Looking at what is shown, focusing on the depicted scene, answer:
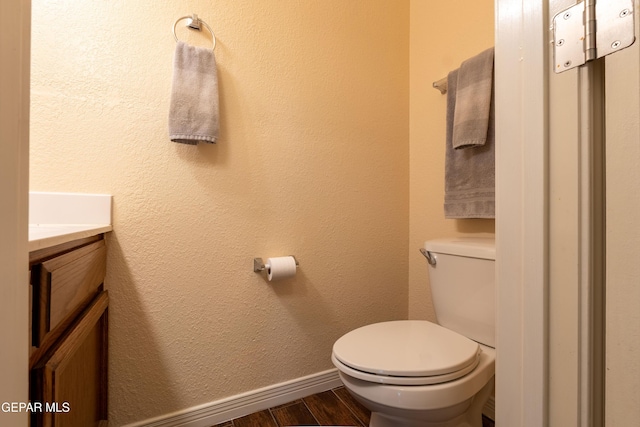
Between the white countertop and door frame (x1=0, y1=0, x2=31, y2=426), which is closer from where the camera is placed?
door frame (x1=0, y1=0, x2=31, y2=426)

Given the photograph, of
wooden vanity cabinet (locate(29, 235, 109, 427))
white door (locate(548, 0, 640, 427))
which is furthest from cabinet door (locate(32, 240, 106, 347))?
white door (locate(548, 0, 640, 427))

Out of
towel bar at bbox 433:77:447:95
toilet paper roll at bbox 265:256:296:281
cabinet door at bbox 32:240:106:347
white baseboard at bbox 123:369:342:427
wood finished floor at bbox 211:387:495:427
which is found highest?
towel bar at bbox 433:77:447:95

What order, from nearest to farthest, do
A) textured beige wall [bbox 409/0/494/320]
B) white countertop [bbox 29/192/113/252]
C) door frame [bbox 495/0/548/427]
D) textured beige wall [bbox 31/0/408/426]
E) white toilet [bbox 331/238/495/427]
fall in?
door frame [bbox 495/0/548/427]
white toilet [bbox 331/238/495/427]
white countertop [bbox 29/192/113/252]
textured beige wall [bbox 31/0/408/426]
textured beige wall [bbox 409/0/494/320]

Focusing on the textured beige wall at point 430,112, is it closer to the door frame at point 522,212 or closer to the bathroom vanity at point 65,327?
the door frame at point 522,212

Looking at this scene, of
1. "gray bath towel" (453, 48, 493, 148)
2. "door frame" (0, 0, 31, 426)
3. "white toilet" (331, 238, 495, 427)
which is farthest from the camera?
"gray bath towel" (453, 48, 493, 148)

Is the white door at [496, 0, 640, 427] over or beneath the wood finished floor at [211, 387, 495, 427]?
over

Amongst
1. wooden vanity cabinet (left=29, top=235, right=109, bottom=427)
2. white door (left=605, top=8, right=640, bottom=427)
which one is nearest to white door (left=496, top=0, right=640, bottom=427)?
white door (left=605, top=8, right=640, bottom=427)

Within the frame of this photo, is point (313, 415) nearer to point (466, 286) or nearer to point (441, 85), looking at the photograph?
point (466, 286)

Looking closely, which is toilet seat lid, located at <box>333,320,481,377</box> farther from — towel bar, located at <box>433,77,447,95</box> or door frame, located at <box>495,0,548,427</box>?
towel bar, located at <box>433,77,447,95</box>

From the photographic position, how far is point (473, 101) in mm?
1143

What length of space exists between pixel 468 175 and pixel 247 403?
4.44 ft

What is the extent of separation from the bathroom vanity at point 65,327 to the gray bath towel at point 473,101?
1.29 meters

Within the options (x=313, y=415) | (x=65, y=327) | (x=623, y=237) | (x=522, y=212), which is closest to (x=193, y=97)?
(x=65, y=327)

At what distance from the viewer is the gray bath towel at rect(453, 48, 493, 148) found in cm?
111
